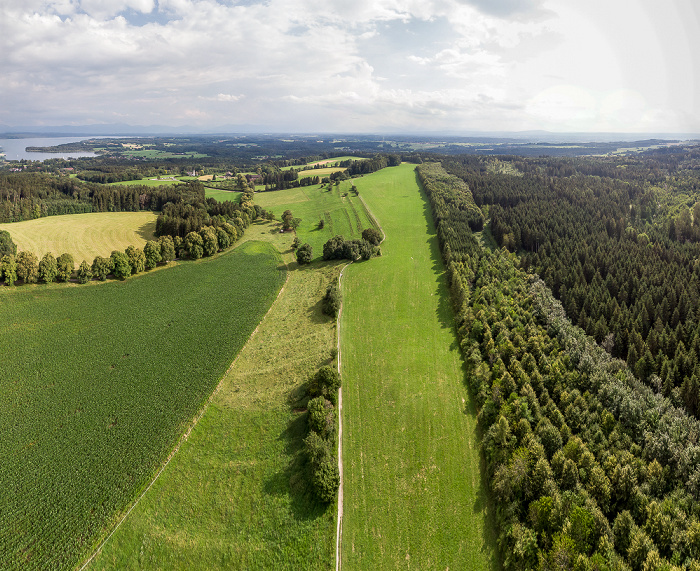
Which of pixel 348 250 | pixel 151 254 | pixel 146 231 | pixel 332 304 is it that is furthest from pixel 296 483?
pixel 146 231

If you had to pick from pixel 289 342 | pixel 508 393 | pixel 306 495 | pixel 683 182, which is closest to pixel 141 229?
pixel 289 342

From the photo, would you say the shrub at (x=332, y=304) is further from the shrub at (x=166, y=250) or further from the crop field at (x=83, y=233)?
the crop field at (x=83, y=233)

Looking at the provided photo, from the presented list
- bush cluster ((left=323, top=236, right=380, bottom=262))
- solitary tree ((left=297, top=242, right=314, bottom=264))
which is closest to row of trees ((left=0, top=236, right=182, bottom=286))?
solitary tree ((left=297, top=242, right=314, bottom=264))

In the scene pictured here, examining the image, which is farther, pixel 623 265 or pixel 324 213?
pixel 324 213

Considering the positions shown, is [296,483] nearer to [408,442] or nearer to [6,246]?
[408,442]

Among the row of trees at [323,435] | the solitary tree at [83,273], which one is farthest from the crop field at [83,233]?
the row of trees at [323,435]

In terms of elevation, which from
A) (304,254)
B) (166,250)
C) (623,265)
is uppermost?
(166,250)
